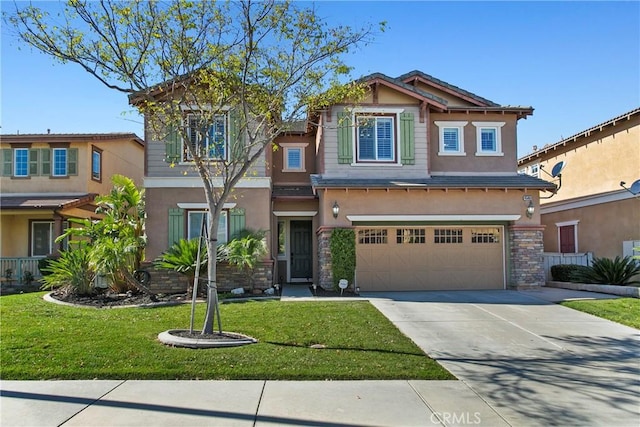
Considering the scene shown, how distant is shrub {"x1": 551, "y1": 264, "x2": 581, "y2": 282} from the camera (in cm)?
1590

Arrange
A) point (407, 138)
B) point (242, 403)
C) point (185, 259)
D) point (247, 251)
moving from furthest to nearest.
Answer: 1. point (407, 138)
2. point (247, 251)
3. point (185, 259)
4. point (242, 403)

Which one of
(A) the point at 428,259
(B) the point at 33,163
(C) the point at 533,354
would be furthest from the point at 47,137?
(C) the point at 533,354

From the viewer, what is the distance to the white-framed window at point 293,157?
1766 cm

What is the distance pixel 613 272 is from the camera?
580 inches

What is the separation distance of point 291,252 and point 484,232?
20.7ft

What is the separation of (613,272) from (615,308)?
3866 mm

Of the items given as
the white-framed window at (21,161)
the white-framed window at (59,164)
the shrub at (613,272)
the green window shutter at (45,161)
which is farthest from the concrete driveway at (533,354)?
the white-framed window at (21,161)

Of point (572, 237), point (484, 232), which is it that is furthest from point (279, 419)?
point (572, 237)

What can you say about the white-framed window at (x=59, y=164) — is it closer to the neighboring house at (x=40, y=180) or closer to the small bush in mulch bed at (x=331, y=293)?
the neighboring house at (x=40, y=180)

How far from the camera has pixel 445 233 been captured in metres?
15.2

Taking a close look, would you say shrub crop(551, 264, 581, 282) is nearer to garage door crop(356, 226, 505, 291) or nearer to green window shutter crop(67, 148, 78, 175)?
garage door crop(356, 226, 505, 291)

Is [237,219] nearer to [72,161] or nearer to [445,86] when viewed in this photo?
[445,86]

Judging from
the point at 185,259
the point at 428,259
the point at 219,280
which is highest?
the point at 185,259

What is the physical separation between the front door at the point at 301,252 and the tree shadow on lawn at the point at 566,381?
969 cm
